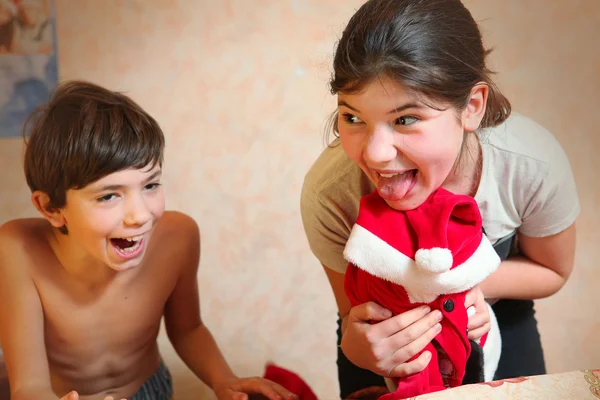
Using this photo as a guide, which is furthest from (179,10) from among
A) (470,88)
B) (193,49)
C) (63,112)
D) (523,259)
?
(523,259)

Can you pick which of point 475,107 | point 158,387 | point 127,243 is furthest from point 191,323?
point 475,107

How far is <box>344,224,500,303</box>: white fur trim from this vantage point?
738 millimetres

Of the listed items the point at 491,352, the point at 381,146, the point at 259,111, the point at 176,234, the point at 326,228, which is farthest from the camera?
the point at 259,111

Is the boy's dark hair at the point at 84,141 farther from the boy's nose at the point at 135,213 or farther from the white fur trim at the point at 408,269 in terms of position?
the white fur trim at the point at 408,269

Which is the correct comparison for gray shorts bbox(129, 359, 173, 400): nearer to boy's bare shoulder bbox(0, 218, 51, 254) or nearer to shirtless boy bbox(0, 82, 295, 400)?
shirtless boy bbox(0, 82, 295, 400)

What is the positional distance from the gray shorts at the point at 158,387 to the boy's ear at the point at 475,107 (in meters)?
0.63

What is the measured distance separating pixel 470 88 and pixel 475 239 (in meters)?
0.17

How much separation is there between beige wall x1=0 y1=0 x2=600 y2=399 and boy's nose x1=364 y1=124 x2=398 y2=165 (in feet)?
1.29

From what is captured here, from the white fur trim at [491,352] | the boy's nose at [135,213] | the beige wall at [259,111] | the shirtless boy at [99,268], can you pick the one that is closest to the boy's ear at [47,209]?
the shirtless boy at [99,268]

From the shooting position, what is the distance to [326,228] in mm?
937

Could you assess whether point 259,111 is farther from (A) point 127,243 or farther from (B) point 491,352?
(B) point 491,352

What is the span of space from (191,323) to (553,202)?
0.58 m

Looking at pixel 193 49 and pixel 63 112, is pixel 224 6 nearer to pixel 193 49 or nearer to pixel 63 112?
pixel 193 49

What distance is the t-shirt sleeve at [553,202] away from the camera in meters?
0.91
